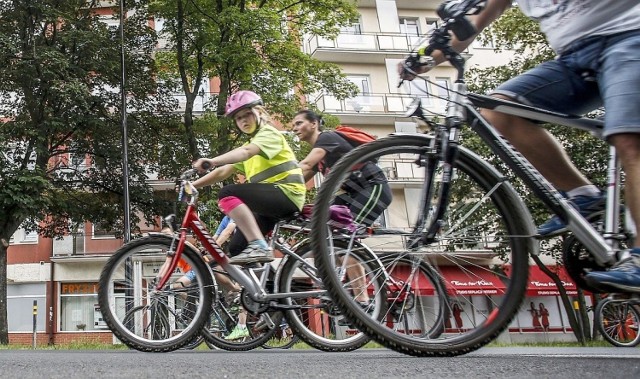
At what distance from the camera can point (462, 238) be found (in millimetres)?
2256

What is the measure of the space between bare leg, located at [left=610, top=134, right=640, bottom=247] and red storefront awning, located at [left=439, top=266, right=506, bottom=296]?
48 centimetres

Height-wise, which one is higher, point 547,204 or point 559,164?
point 559,164

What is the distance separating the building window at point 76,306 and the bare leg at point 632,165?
990 inches

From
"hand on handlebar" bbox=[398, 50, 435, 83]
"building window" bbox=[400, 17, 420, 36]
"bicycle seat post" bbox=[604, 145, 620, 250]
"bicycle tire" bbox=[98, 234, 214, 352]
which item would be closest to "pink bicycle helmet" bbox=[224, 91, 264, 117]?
"bicycle tire" bbox=[98, 234, 214, 352]

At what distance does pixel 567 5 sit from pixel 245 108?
2.43 meters

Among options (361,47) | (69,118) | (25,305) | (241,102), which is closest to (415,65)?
(241,102)

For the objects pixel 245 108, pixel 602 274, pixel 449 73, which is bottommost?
pixel 602 274

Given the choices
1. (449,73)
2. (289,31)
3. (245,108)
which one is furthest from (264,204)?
(449,73)

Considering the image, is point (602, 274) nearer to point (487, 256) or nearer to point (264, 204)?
point (487, 256)

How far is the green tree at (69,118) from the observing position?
47.1 feet

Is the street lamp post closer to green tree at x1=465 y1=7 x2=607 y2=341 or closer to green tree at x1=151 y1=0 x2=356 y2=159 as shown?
green tree at x1=151 y1=0 x2=356 y2=159

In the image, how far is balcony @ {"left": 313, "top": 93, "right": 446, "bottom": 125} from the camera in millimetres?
25734

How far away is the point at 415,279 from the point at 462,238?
0.26 meters

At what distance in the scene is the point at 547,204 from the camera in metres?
2.13
